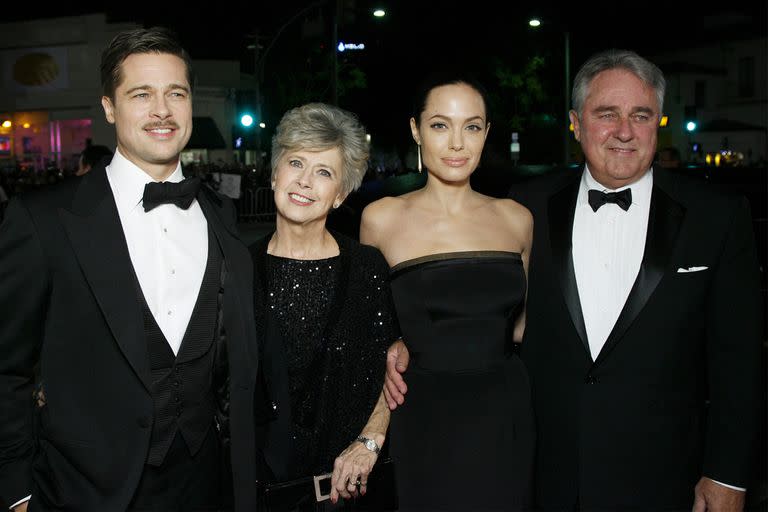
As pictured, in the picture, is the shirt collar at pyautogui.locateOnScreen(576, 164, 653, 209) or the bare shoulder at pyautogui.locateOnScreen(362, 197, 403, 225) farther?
the bare shoulder at pyautogui.locateOnScreen(362, 197, 403, 225)

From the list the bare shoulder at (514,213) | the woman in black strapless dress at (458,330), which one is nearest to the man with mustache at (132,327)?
the woman in black strapless dress at (458,330)

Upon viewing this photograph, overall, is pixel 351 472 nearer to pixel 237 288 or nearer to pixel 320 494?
pixel 320 494

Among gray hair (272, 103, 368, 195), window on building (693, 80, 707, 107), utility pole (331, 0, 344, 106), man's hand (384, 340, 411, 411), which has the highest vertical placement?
window on building (693, 80, 707, 107)

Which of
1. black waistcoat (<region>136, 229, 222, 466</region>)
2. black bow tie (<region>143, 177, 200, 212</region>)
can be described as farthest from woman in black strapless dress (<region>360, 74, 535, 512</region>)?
black bow tie (<region>143, 177, 200, 212</region>)

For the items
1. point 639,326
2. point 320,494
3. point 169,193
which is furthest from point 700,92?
point 169,193

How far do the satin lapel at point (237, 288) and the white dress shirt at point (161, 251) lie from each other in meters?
0.10

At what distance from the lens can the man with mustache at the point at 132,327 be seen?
2.44m

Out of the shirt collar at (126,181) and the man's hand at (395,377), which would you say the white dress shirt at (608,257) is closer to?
the man's hand at (395,377)

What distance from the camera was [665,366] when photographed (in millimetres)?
2939

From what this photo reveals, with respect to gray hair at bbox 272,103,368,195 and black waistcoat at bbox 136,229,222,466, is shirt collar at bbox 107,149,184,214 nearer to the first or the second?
black waistcoat at bbox 136,229,222,466

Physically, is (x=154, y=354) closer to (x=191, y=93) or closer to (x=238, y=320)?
(x=238, y=320)

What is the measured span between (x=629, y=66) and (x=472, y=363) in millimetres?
1617

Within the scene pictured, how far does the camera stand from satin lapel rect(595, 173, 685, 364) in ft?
9.55

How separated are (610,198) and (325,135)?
4.33ft
